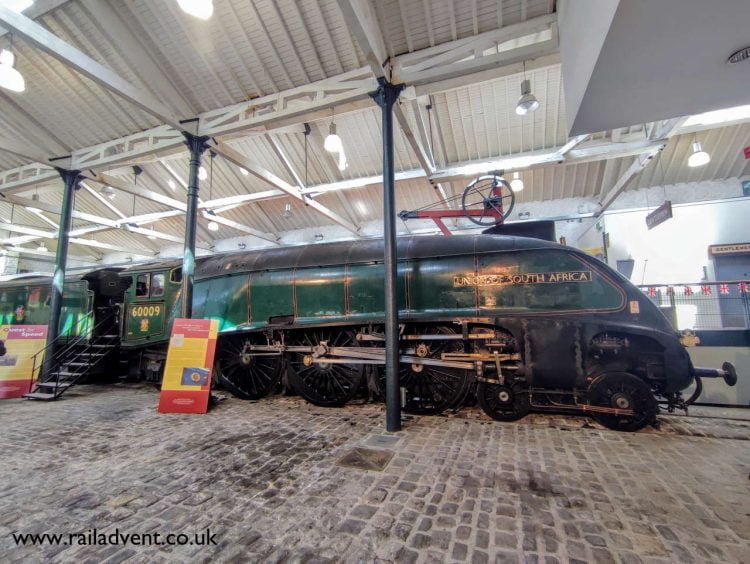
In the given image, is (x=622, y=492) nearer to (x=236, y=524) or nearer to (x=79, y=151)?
(x=236, y=524)

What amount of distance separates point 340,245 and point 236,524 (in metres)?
4.26

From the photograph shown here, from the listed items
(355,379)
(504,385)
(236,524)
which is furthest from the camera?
(355,379)

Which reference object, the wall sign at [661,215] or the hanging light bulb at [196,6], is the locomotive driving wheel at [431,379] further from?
the wall sign at [661,215]

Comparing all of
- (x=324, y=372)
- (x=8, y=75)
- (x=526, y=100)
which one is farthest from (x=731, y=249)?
(x=8, y=75)

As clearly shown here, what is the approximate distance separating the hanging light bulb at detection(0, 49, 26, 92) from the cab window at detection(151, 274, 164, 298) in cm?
377

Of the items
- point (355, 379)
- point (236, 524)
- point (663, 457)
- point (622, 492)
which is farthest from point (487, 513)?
point (355, 379)

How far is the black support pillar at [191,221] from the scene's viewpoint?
19.2 ft

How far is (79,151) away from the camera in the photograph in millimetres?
7746

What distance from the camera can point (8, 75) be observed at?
14.5 feet

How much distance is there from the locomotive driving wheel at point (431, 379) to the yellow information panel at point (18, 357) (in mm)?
8011

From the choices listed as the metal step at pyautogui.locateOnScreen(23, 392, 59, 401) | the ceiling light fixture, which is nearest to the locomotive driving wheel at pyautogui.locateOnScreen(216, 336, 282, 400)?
the metal step at pyautogui.locateOnScreen(23, 392, 59, 401)

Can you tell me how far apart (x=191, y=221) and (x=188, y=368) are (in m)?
2.79

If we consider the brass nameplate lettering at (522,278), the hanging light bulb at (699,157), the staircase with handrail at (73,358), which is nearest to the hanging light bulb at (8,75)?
the staircase with handrail at (73,358)

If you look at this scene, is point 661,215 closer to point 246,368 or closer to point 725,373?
point 725,373
